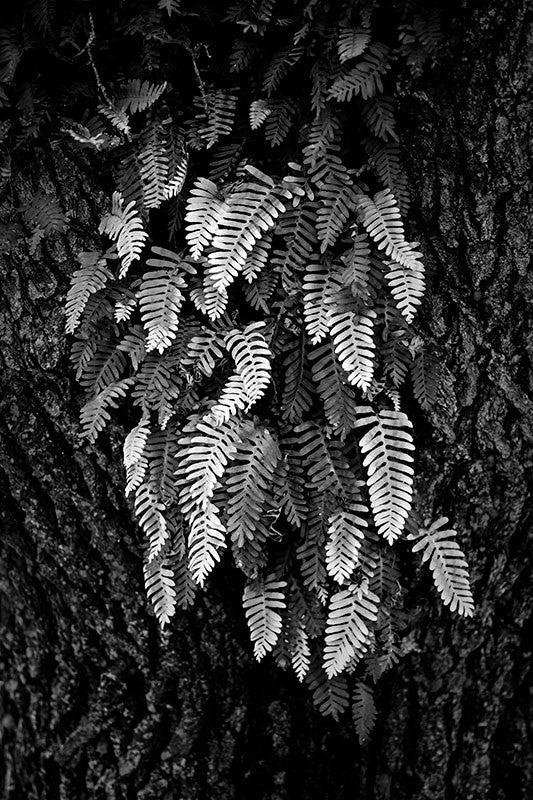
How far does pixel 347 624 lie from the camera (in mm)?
2152

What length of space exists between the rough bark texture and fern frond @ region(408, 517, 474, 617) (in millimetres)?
90

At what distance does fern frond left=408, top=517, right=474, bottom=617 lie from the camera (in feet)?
7.01

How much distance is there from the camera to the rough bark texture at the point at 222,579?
2006mm

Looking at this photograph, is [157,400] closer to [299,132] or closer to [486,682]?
[299,132]

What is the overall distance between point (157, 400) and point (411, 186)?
1022mm

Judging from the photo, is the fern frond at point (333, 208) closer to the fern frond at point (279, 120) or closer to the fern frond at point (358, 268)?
the fern frond at point (358, 268)

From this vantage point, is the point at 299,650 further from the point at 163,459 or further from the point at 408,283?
the point at 408,283

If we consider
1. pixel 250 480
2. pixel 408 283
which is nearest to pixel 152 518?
pixel 250 480

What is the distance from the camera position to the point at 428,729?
2402mm

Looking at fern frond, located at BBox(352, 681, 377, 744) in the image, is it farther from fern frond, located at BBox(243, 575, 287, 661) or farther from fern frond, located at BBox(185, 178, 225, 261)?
fern frond, located at BBox(185, 178, 225, 261)

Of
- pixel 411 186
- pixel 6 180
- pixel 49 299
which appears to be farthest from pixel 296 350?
pixel 6 180

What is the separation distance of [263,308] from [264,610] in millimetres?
962

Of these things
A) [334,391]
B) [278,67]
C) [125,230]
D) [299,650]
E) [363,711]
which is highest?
[278,67]

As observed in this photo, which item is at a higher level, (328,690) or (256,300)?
(256,300)
